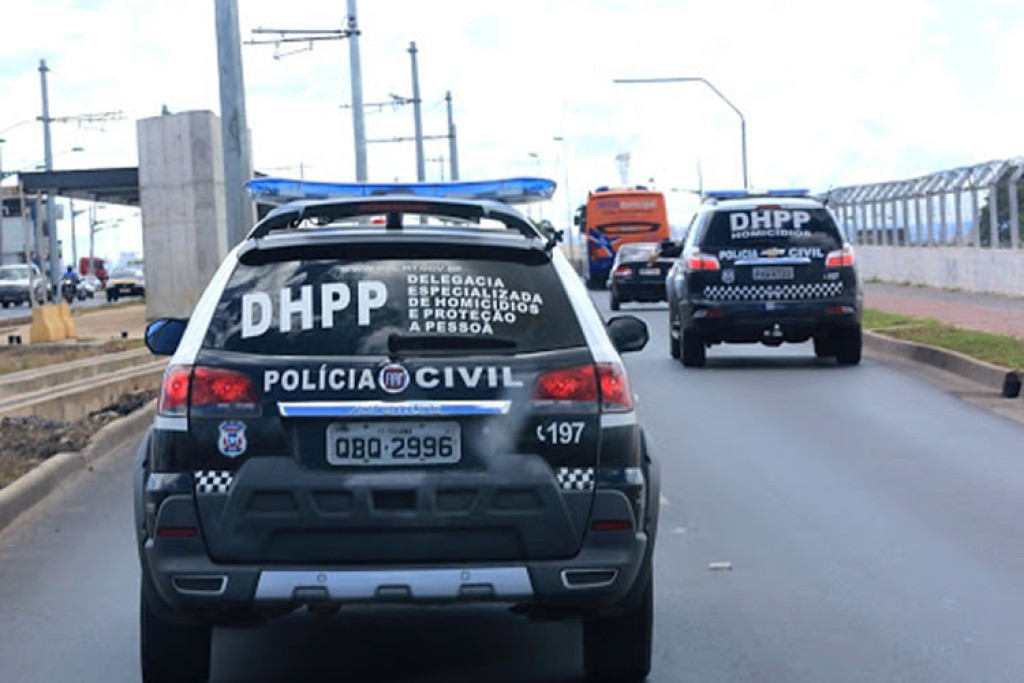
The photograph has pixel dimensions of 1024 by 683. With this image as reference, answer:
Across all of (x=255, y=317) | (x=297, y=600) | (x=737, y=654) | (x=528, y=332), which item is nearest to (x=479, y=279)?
(x=528, y=332)

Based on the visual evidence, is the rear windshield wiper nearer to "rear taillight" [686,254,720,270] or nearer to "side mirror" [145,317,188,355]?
"side mirror" [145,317,188,355]

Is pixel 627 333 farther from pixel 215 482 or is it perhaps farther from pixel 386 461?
pixel 215 482

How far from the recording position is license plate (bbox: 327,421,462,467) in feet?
19.8

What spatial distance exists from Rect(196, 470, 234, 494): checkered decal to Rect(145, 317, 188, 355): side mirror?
149cm

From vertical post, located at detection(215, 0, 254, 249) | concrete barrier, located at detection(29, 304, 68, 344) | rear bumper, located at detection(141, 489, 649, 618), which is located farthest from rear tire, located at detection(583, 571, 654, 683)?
concrete barrier, located at detection(29, 304, 68, 344)

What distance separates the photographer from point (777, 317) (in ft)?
68.9

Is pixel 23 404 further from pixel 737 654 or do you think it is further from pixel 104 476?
pixel 737 654

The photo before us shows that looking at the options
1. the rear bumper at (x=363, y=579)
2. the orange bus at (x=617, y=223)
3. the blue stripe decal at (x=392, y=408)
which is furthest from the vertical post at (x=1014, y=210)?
the blue stripe decal at (x=392, y=408)

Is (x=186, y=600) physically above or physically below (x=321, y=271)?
below

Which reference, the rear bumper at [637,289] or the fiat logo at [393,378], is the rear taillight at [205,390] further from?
the rear bumper at [637,289]

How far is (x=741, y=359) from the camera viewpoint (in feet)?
76.0

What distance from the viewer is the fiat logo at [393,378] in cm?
603

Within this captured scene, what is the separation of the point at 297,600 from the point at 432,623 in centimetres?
204

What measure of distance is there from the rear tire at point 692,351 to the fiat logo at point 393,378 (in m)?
15.8
